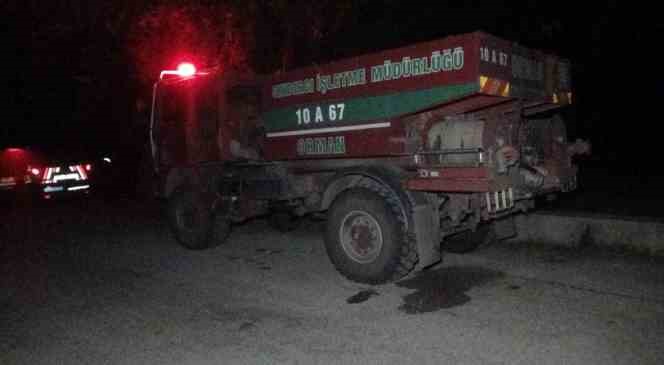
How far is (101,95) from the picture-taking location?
15.6 m

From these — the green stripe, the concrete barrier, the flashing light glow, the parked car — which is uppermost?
the flashing light glow

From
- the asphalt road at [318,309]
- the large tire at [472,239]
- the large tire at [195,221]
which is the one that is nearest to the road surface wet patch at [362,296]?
the asphalt road at [318,309]

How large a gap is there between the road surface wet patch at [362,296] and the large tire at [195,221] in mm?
3060

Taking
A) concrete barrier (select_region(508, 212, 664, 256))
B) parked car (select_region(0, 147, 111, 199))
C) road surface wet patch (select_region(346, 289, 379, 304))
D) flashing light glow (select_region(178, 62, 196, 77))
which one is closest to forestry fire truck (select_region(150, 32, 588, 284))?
road surface wet patch (select_region(346, 289, 379, 304))

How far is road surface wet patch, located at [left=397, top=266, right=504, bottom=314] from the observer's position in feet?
18.3

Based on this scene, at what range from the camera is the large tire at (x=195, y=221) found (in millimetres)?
8445

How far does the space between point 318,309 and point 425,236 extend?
52.4 inches

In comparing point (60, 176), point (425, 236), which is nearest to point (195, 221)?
point (425, 236)

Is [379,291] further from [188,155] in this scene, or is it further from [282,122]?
[188,155]

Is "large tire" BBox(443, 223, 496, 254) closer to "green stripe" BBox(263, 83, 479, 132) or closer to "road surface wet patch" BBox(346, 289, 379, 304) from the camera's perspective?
"road surface wet patch" BBox(346, 289, 379, 304)

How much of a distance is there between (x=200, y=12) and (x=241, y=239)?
5.38 metres

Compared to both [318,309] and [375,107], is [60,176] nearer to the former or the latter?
[375,107]

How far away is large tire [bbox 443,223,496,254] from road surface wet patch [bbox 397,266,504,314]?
0.68 meters

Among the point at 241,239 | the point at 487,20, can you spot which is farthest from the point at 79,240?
the point at 487,20
